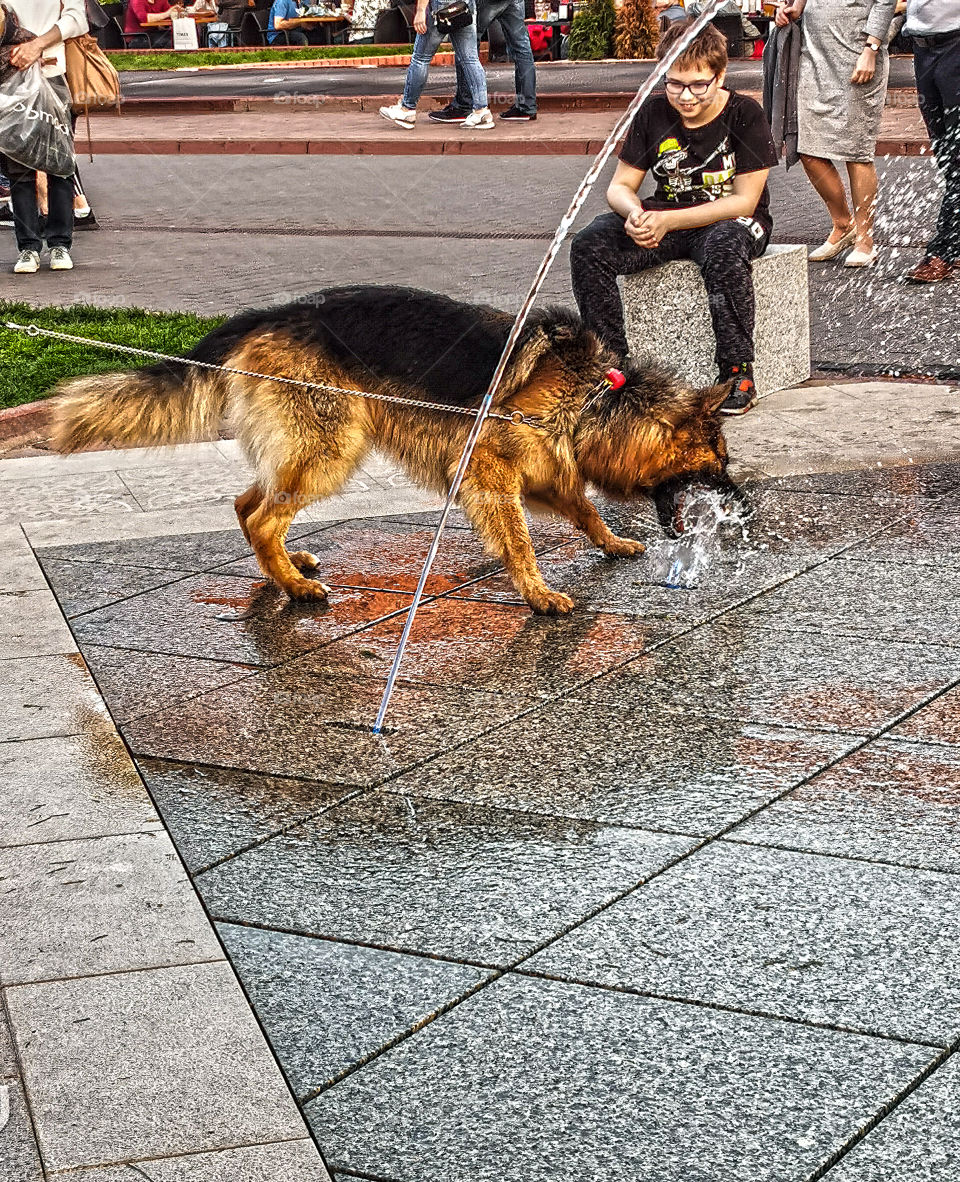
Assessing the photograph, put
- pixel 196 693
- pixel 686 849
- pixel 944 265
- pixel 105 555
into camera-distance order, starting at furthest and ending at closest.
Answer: pixel 944 265 → pixel 105 555 → pixel 196 693 → pixel 686 849

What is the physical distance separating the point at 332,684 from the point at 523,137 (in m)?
14.4

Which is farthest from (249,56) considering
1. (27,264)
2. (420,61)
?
(27,264)

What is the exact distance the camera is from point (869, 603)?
201 inches

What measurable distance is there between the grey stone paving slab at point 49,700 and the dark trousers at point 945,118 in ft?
21.8

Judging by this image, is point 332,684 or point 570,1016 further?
point 332,684

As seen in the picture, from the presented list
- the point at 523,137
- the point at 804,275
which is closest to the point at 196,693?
the point at 804,275

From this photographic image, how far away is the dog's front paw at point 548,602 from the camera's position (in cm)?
519

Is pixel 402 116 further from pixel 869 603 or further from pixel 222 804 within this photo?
pixel 222 804

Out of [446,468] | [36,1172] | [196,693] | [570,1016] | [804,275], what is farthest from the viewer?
[804,275]

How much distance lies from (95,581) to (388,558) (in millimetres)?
1107

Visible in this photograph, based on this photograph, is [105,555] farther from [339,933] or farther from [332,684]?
[339,933]

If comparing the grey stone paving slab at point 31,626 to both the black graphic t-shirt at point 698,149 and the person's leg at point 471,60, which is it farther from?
the person's leg at point 471,60

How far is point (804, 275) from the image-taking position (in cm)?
777

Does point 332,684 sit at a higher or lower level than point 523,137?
lower
